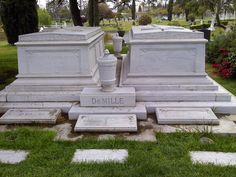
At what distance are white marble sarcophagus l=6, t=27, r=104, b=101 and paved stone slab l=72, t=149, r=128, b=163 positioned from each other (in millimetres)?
2016

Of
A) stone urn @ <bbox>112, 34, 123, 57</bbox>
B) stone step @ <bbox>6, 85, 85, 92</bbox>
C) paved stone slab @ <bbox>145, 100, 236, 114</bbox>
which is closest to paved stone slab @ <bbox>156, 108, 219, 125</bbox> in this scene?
paved stone slab @ <bbox>145, 100, 236, 114</bbox>

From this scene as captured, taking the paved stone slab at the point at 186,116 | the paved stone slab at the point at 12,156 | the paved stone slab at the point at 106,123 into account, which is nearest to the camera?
the paved stone slab at the point at 12,156

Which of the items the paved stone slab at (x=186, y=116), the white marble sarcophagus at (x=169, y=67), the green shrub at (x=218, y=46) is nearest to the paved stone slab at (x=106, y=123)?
the paved stone slab at (x=186, y=116)

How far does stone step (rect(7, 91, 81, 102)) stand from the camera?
5781 millimetres

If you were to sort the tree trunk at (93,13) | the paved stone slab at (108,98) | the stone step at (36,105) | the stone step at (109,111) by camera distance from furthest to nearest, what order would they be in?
the tree trunk at (93,13) → the stone step at (36,105) → the paved stone slab at (108,98) → the stone step at (109,111)

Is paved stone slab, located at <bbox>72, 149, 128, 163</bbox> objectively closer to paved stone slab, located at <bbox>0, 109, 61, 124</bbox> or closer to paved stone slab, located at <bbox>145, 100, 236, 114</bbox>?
paved stone slab, located at <bbox>0, 109, 61, 124</bbox>

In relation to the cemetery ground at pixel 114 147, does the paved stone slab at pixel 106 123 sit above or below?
above

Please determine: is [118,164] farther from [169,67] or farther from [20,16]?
[20,16]

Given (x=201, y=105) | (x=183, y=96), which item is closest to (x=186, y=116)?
(x=201, y=105)

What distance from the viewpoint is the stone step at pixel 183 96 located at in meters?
5.70

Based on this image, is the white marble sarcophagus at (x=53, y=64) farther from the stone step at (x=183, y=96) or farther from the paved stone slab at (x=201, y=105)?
the paved stone slab at (x=201, y=105)

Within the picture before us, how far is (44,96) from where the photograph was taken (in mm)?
5824

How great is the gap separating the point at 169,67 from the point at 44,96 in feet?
7.96

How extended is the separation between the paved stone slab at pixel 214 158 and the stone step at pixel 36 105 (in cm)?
249
